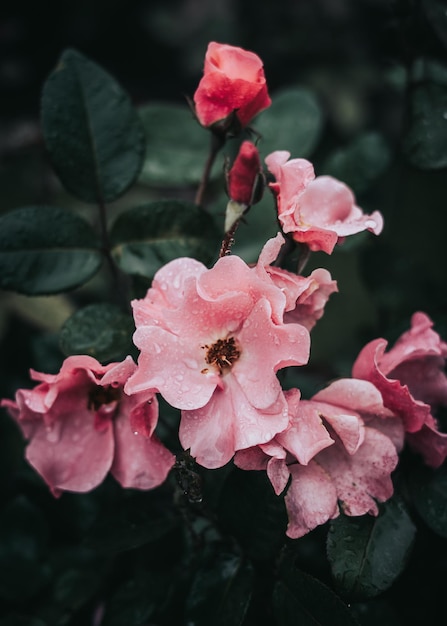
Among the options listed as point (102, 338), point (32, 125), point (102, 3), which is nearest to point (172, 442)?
point (102, 338)

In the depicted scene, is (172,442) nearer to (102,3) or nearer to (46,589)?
(46,589)

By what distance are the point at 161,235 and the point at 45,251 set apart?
0.17 meters

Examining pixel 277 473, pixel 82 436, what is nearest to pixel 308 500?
pixel 277 473

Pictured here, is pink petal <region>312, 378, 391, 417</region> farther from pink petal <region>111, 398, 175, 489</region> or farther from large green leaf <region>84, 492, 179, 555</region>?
large green leaf <region>84, 492, 179, 555</region>

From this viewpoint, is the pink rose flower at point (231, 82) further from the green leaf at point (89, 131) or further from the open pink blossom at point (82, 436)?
the open pink blossom at point (82, 436)

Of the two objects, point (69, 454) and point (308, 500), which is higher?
point (308, 500)

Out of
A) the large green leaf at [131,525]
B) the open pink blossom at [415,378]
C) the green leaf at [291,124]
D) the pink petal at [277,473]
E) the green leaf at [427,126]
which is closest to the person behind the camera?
the pink petal at [277,473]

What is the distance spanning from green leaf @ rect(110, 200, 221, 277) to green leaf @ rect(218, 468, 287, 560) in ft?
1.05

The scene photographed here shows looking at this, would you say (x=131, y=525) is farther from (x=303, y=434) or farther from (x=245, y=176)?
(x=245, y=176)

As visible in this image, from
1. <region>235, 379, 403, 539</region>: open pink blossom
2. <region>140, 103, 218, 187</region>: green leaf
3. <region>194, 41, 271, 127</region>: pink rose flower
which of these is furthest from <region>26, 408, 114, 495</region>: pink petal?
<region>140, 103, 218, 187</region>: green leaf

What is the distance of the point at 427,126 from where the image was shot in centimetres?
105

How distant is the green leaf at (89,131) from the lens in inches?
37.5

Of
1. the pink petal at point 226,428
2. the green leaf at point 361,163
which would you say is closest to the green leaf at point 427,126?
the green leaf at point 361,163

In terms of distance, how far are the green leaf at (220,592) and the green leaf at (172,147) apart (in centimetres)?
68
